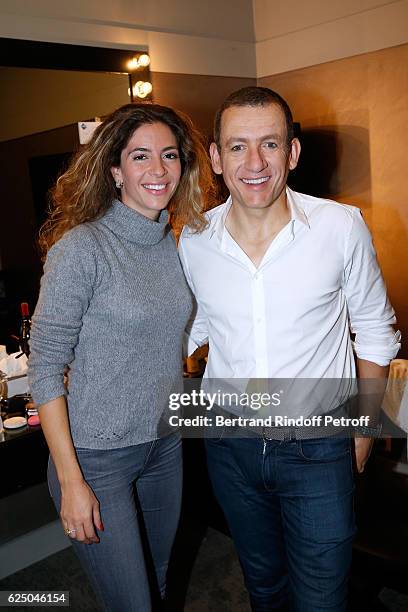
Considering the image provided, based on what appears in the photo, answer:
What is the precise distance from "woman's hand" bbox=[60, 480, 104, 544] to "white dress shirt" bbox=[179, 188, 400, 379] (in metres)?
0.48

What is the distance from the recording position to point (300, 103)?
3.88m

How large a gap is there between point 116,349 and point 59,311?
0.17 metres

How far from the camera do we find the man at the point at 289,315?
1.53 meters

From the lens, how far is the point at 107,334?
1448 millimetres

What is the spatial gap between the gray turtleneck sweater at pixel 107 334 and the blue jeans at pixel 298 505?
26 centimetres

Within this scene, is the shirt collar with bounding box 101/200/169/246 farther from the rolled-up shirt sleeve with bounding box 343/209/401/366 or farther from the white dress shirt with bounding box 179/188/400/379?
the rolled-up shirt sleeve with bounding box 343/209/401/366

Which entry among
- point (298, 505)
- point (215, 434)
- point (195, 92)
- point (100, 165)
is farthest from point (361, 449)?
point (195, 92)

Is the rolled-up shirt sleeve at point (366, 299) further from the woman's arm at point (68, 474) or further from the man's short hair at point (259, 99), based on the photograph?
the woman's arm at point (68, 474)

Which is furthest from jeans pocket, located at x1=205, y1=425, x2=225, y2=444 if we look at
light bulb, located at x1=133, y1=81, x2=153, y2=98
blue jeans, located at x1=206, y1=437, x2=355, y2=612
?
light bulb, located at x1=133, y1=81, x2=153, y2=98

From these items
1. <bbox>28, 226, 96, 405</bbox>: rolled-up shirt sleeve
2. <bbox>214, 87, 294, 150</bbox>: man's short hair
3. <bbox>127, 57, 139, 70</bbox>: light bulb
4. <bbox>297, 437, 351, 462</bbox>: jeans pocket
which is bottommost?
<bbox>297, 437, 351, 462</bbox>: jeans pocket

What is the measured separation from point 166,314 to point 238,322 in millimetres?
190

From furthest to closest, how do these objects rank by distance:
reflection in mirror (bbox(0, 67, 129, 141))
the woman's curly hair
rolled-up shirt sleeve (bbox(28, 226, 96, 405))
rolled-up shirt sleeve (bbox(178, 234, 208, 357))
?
reflection in mirror (bbox(0, 67, 129, 141))
rolled-up shirt sleeve (bbox(178, 234, 208, 357))
the woman's curly hair
rolled-up shirt sleeve (bbox(28, 226, 96, 405))

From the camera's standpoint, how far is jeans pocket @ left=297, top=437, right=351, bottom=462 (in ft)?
5.01

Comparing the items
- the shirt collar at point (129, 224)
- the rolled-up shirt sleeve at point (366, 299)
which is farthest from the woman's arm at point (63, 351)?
the rolled-up shirt sleeve at point (366, 299)
